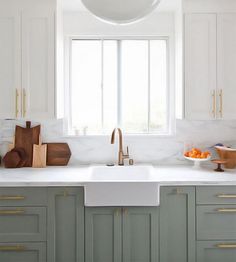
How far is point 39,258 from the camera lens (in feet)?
7.94

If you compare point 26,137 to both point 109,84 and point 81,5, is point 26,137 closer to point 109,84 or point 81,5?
point 109,84

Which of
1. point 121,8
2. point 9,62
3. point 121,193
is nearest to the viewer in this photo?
point 121,8

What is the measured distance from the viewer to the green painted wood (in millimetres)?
2406

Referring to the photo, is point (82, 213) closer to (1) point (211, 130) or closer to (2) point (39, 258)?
(2) point (39, 258)

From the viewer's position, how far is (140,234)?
→ 2436 mm

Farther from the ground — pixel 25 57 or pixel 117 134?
pixel 25 57

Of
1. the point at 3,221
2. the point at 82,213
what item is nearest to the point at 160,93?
the point at 82,213

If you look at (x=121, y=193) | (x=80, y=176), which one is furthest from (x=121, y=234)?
(x=80, y=176)

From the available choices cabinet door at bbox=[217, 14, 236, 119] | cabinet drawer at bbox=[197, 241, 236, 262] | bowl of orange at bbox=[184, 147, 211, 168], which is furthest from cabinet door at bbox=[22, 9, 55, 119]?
cabinet drawer at bbox=[197, 241, 236, 262]

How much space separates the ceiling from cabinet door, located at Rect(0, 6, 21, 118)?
0.45 m

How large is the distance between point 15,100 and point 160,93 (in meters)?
1.32

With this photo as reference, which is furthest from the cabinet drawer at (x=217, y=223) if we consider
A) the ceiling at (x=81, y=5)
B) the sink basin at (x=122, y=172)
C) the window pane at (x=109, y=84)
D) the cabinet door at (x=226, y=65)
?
the ceiling at (x=81, y=5)

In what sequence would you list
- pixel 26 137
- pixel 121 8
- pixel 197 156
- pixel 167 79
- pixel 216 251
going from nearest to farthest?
pixel 121 8 < pixel 216 251 < pixel 197 156 < pixel 26 137 < pixel 167 79

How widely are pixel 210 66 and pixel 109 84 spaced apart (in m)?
0.95
